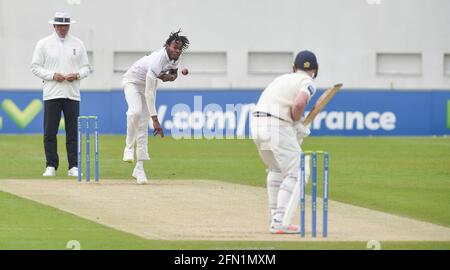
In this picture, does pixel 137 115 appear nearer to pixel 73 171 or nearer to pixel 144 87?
pixel 144 87

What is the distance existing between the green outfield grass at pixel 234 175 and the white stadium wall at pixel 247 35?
913 cm

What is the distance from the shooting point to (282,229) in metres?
14.6

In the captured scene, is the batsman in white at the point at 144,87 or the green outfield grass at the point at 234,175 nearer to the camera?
the green outfield grass at the point at 234,175

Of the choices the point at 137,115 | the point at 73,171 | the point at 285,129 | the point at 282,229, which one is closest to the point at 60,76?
the point at 73,171

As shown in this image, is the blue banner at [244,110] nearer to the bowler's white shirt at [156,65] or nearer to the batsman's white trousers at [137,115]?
the batsman's white trousers at [137,115]

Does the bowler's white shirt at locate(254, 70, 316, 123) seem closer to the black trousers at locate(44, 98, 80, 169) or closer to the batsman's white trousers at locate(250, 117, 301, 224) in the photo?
the batsman's white trousers at locate(250, 117, 301, 224)

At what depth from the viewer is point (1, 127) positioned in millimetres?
35625

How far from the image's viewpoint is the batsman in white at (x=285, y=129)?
47.7 feet

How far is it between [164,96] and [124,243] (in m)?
22.5

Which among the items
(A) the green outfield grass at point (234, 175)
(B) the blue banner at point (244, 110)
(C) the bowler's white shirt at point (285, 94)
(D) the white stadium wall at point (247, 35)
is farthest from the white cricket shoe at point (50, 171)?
(D) the white stadium wall at point (247, 35)

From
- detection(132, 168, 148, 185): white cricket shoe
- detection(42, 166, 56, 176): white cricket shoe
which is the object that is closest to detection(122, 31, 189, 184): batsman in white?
detection(132, 168, 148, 185): white cricket shoe

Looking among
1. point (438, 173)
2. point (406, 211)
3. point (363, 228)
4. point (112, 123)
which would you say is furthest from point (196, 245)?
point (112, 123)

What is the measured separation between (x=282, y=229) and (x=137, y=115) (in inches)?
234

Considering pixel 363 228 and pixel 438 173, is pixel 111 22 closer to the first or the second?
pixel 438 173
